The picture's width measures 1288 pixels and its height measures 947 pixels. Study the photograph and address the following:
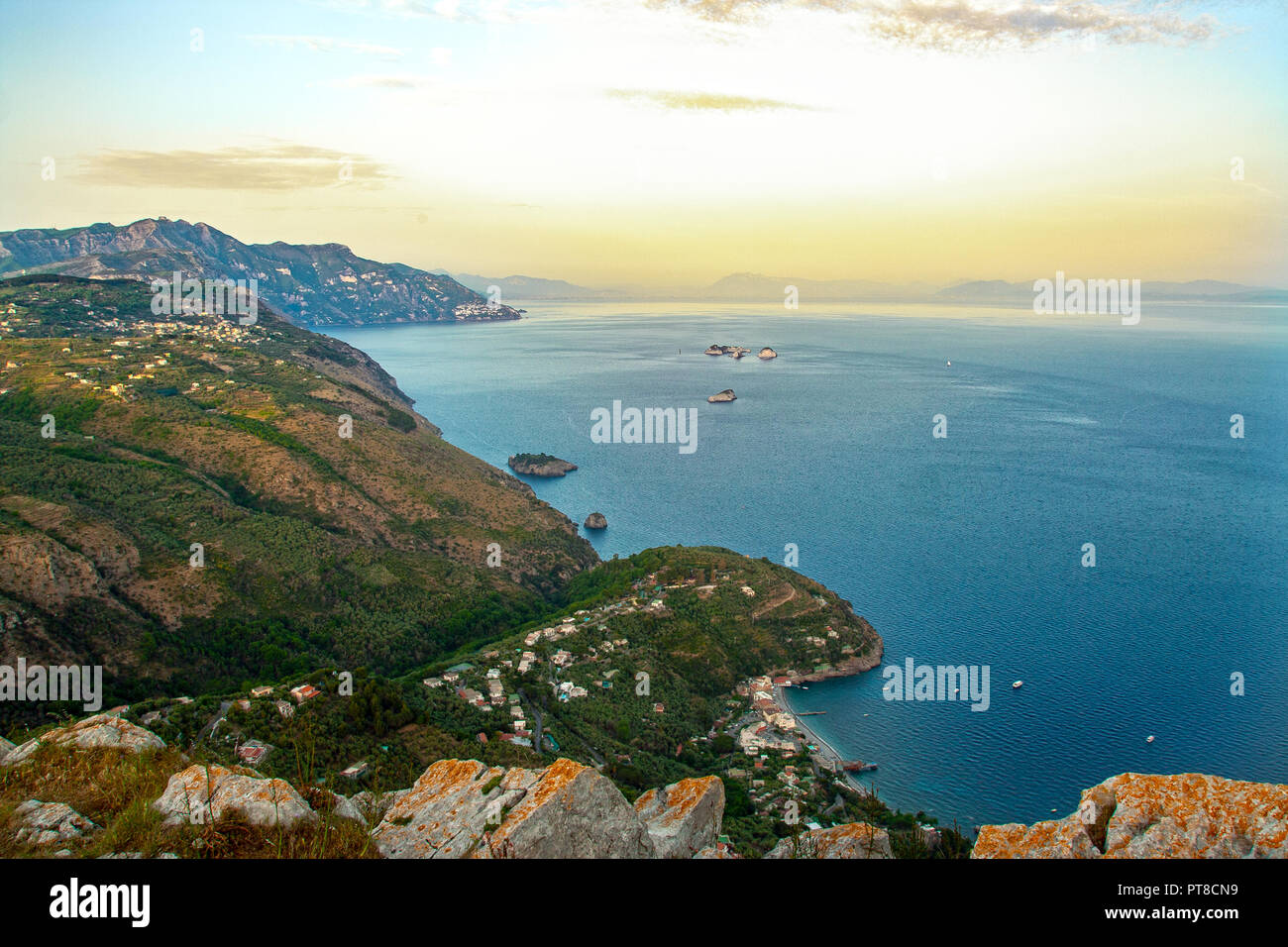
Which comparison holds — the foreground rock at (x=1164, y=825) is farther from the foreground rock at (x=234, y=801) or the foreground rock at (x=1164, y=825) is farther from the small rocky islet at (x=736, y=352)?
the small rocky islet at (x=736, y=352)

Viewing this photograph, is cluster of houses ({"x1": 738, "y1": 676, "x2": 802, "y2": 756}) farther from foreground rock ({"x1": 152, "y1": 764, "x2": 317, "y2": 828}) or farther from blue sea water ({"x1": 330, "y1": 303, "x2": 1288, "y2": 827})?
foreground rock ({"x1": 152, "y1": 764, "x2": 317, "y2": 828})

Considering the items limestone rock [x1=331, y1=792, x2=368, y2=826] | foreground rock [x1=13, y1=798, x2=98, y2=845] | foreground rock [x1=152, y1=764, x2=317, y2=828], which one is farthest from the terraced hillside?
foreground rock [x1=152, y1=764, x2=317, y2=828]

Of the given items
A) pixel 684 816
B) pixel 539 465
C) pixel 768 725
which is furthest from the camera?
pixel 539 465

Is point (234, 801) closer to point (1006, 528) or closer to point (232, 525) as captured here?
point (232, 525)

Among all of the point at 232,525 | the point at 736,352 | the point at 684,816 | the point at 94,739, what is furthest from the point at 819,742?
the point at 736,352

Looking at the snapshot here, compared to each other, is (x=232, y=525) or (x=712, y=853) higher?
(x=712, y=853)

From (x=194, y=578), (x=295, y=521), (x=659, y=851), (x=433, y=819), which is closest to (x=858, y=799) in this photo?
(x=659, y=851)
